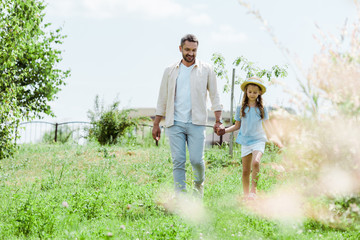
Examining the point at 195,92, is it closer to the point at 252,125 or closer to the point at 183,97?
the point at 183,97

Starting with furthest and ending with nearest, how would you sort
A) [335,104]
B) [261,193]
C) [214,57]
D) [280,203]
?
[214,57] → [261,193] → [280,203] → [335,104]

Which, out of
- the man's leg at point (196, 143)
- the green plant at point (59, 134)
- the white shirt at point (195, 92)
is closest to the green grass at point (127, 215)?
the man's leg at point (196, 143)

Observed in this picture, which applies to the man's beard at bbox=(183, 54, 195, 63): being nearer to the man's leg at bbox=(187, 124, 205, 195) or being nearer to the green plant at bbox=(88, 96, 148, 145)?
the man's leg at bbox=(187, 124, 205, 195)

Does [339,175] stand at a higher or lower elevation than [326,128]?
lower

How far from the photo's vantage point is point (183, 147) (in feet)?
16.2

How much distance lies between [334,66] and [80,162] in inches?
→ 308

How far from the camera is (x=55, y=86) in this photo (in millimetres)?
18109

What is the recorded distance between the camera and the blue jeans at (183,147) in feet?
16.0

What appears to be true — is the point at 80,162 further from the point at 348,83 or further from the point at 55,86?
the point at 55,86

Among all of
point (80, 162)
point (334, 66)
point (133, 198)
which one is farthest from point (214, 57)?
point (334, 66)

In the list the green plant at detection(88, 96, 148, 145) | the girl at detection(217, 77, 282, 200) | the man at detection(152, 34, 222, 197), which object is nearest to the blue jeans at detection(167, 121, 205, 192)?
the man at detection(152, 34, 222, 197)

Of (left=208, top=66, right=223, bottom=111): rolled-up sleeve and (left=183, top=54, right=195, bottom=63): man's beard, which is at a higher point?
(left=183, top=54, right=195, bottom=63): man's beard

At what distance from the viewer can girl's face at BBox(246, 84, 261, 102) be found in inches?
212

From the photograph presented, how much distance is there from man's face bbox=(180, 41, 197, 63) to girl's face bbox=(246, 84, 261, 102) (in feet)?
3.18
